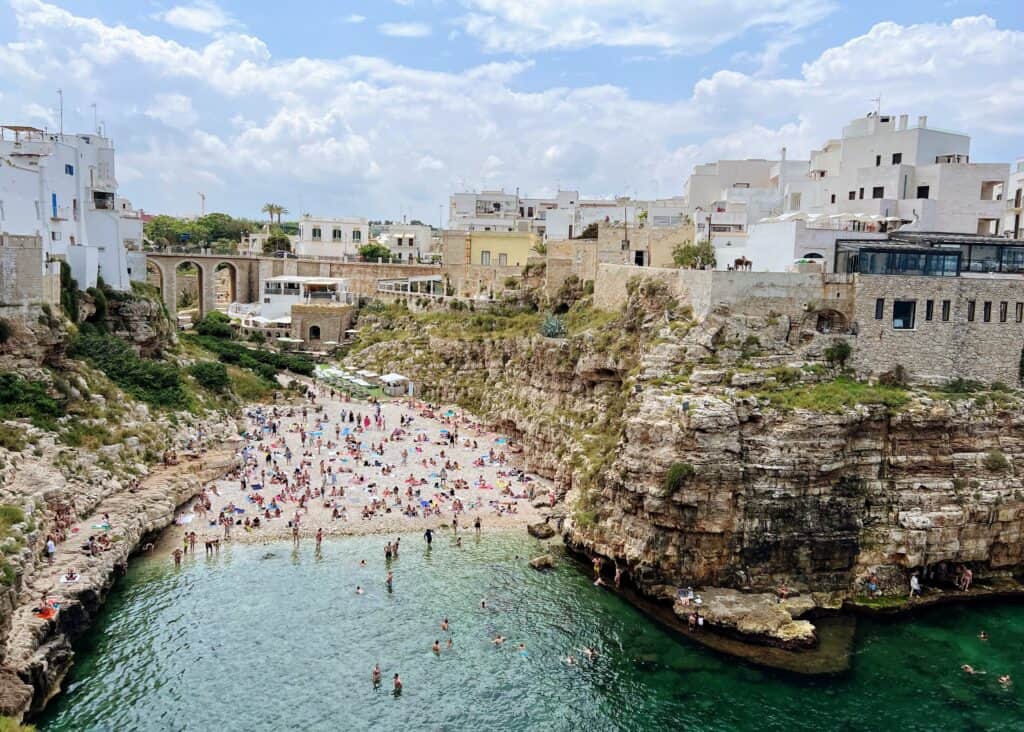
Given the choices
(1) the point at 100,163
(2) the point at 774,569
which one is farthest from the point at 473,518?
(1) the point at 100,163

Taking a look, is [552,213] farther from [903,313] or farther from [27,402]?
[27,402]

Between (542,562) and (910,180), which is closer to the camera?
(542,562)

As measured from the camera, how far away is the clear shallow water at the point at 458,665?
80.1 feet

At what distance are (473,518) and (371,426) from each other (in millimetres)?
16320

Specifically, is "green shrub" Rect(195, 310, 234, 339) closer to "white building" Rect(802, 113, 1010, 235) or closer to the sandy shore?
the sandy shore

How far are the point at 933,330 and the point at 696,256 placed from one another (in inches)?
600

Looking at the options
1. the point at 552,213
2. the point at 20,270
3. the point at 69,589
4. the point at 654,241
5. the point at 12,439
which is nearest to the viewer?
the point at 69,589

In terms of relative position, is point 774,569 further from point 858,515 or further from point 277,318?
point 277,318

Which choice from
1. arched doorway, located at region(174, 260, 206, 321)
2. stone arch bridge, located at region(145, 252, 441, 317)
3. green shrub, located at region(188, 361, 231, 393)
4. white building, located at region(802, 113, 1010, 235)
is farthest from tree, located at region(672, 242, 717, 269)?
arched doorway, located at region(174, 260, 206, 321)

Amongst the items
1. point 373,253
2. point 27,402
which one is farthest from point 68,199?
point 373,253

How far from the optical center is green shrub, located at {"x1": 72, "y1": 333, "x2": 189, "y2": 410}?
145ft

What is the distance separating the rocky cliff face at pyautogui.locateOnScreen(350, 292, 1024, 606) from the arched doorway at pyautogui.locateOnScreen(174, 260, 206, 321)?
54.6 metres

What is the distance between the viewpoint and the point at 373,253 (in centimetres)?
8944

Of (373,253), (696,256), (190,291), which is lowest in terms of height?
(190,291)
